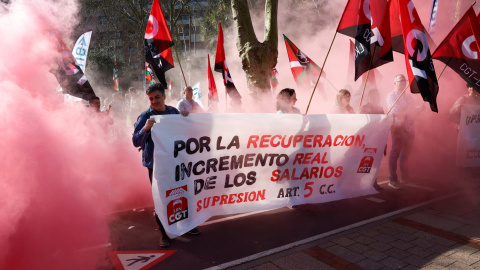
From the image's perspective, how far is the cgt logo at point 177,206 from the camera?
3.55 m

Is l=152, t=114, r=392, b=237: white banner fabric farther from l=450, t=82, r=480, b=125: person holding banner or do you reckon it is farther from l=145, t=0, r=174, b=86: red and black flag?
l=145, t=0, r=174, b=86: red and black flag

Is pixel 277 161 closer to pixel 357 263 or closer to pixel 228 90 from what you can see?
pixel 357 263

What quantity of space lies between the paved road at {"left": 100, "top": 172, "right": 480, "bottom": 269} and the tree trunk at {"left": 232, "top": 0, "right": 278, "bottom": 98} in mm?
3783

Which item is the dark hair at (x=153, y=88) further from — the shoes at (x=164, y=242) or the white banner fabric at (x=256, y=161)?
the shoes at (x=164, y=242)

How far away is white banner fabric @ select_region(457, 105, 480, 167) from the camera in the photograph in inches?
232

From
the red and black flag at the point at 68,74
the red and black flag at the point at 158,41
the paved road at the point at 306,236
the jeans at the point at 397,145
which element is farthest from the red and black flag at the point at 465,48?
the red and black flag at the point at 68,74

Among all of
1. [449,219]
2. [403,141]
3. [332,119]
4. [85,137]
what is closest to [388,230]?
[449,219]

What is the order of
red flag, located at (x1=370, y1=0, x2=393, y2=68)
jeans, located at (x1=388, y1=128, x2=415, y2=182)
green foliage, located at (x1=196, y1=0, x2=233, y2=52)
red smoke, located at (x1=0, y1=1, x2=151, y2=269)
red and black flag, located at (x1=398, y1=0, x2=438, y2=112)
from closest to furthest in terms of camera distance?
red smoke, located at (x1=0, y1=1, x2=151, y2=269) < red and black flag, located at (x1=398, y1=0, x2=438, y2=112) < red flag, located at (x1=370, y1=0, x2=393, y2=68) < jeans, located at (x1=388, y1=128, x2=415, y2=182) < green foliage, located at (x1=196, y1=0, x2=233, y2=52)

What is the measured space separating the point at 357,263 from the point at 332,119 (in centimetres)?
185

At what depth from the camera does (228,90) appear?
7.46m

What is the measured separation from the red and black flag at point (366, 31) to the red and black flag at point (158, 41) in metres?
2.98

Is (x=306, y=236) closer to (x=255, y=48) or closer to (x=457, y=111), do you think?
(x=457, y=111)

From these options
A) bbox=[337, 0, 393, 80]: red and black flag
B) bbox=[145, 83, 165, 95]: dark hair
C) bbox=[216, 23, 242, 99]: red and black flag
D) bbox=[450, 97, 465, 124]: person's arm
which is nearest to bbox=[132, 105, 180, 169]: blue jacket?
bbox=[145, 83, 165, 95]: dark hair

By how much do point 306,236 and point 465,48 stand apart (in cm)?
355
